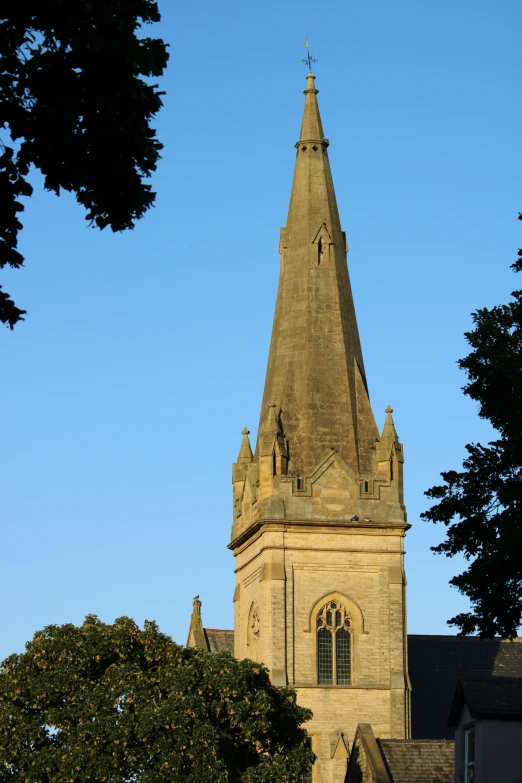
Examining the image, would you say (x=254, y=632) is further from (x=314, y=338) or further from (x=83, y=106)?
(x=83, y=106)

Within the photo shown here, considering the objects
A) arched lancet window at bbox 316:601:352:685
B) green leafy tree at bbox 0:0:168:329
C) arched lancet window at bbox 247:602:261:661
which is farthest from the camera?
arched lancet window at bbox 247:602:261:661

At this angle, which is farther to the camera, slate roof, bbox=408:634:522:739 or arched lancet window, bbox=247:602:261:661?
slate roof, bbox=408:634:522:739

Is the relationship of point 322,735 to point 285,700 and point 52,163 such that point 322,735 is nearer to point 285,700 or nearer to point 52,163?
point 285,700

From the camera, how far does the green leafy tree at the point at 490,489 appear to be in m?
27.5

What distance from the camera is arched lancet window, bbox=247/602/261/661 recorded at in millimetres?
57906

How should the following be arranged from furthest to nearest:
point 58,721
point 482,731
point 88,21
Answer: point 58,721 → point 482,731 → point 88,21

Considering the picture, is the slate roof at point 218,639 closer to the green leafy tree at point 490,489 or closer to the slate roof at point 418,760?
the slate roof at point 418,760

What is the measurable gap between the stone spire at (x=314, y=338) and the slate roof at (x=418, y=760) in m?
16.5

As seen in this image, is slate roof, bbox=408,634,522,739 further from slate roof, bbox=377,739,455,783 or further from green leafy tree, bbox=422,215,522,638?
green leafy tree, bbox=422,215,522,638

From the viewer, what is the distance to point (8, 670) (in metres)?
44.4

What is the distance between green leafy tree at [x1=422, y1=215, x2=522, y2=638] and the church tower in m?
26.7

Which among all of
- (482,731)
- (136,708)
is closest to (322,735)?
(136,708)

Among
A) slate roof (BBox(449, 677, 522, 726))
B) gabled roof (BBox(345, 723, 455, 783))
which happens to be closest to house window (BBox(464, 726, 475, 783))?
slate roof (BBox(449, 677, 522, 726))

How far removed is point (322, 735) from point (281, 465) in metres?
Answer: 9.57
